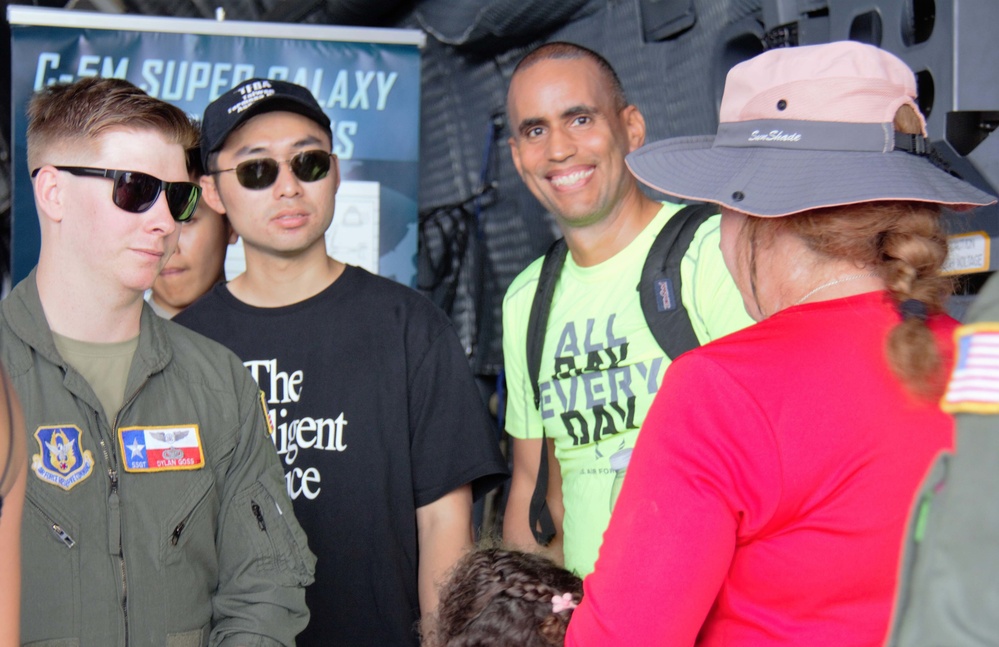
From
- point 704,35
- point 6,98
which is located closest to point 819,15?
point 704,35

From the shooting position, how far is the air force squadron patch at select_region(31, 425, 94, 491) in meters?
1.73

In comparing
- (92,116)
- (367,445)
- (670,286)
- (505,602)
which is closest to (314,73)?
(367,445)

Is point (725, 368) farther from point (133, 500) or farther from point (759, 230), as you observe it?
point (133, 500)

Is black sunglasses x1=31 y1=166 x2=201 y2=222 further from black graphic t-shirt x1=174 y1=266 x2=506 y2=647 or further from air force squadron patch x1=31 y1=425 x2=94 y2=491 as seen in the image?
black graphic t-shirt x1=174 y1=266 x2=506 y2=647

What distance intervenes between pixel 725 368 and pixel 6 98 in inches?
189

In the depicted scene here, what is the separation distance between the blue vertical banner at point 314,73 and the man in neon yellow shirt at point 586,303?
1144 mm

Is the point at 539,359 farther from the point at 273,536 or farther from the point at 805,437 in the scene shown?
the point at 805,437

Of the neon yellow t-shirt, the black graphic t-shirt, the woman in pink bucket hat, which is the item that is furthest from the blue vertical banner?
the woman in pink bucket hat

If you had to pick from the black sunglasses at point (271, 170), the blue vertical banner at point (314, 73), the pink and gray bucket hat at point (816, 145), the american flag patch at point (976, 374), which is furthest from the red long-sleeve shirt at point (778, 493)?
the blue vertical banner at point (314, 73)

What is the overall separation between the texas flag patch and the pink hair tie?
0.79 metres

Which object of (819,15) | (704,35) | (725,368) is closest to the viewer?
(725,368)

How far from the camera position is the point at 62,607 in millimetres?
1706

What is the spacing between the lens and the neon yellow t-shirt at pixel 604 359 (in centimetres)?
221

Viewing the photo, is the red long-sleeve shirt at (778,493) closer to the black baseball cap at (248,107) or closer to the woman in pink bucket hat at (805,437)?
the woman in pink bucket hat at (805,437)
